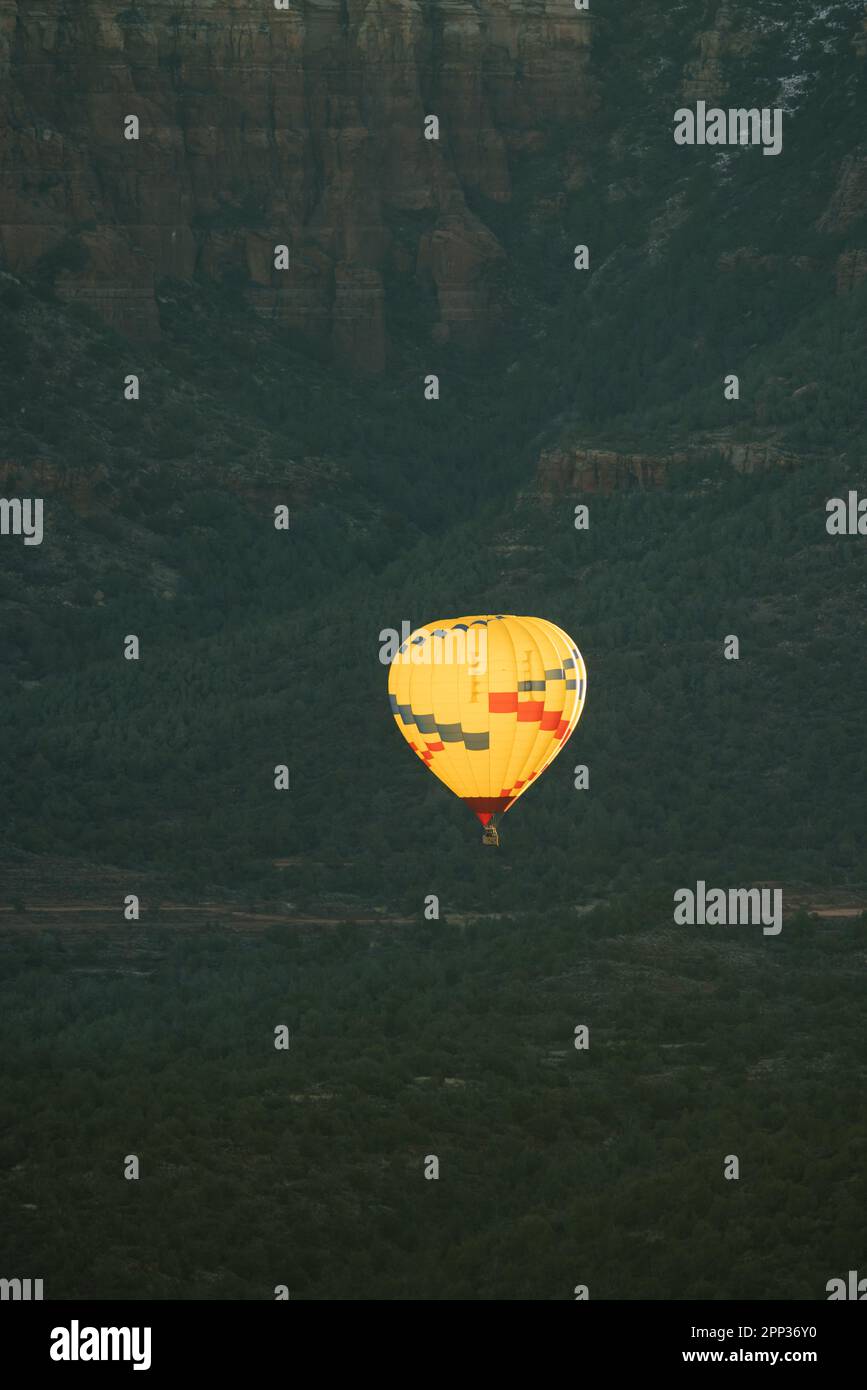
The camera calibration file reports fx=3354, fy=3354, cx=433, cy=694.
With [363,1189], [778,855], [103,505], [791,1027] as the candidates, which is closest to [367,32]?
[103,505]

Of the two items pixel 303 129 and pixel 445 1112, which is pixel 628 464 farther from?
pixel 445 1112

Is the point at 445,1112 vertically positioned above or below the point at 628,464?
below

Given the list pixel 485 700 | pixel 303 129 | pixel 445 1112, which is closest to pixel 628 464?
pixel 303 129

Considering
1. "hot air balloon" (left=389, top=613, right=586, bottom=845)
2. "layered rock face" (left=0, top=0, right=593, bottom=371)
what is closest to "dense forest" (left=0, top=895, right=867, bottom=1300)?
"hot air balloon" (left=389, top=613, right=586, bottom=845)

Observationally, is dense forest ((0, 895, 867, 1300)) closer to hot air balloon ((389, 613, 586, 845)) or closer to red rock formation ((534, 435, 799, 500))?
hot air balloon ((389, 613, 586, 845))

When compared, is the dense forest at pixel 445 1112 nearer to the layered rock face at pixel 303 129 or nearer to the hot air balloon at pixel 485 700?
the hot air balloon at pixel 485 700
